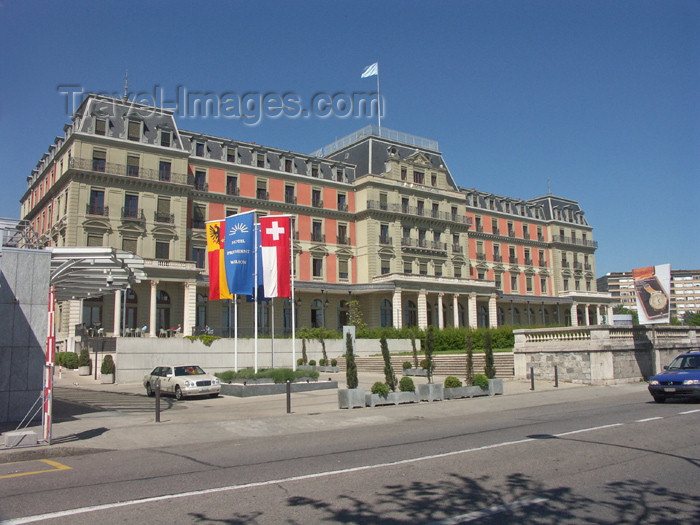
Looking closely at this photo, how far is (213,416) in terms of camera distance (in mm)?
16750

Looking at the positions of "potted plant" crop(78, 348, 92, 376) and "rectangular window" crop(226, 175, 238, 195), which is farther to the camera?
"rectangular window" crop(226, 175, 238, 195)

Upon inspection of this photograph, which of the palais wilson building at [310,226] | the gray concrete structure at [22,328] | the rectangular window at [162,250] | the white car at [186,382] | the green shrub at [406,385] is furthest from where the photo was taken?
the rectangular window at [162,250]

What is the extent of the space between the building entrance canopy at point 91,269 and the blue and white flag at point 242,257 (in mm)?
7337

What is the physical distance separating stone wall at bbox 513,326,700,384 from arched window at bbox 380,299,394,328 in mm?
31043

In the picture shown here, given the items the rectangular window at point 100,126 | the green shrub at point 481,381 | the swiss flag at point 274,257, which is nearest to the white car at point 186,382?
the swiss flag at point 274,257

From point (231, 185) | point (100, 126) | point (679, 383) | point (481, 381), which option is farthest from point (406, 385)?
point (231, 185)

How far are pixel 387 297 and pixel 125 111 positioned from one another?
29.5 m

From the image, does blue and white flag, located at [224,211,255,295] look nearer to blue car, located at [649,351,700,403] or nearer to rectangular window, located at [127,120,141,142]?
blue car, located at [649,351,700,403]

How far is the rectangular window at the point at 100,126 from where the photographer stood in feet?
146

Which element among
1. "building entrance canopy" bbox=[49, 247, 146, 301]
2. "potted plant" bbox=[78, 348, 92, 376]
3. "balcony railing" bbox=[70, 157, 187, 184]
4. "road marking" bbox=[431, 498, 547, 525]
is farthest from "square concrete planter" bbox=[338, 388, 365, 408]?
"balcony railing" bbox=[70, 157, 187, 184]

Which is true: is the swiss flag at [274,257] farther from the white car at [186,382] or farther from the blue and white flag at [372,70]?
the blue and white flag at [372,70]

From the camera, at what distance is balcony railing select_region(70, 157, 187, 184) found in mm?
43344

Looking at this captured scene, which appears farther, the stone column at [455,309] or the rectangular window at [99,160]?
the stone column at [455,309]

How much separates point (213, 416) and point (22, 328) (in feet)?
18.5
